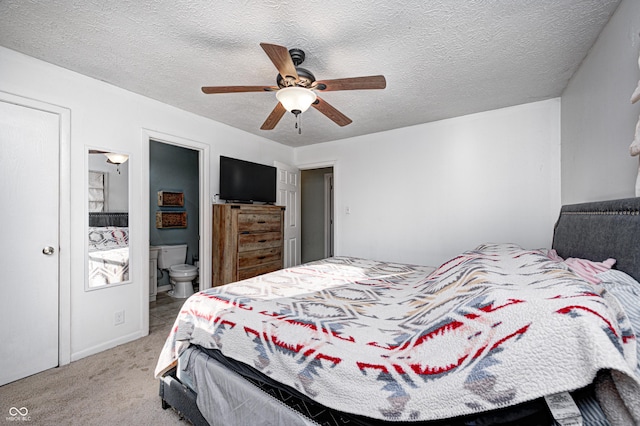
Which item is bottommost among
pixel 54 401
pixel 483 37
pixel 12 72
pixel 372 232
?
pixel 54 401

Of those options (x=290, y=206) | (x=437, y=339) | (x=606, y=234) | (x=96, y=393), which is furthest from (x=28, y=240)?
(x=606, y=234)

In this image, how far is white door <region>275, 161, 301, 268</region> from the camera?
432 centimetres

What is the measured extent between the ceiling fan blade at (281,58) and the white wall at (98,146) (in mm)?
1889

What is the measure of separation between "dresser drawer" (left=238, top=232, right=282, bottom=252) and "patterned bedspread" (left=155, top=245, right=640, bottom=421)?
1.75 meters

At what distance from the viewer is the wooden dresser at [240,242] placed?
10.8 feet

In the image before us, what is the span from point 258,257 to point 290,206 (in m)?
1.22

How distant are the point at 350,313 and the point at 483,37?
6.53 feet

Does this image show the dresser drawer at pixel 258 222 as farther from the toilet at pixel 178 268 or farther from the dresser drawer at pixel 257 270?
the toilet at pixel 178 268

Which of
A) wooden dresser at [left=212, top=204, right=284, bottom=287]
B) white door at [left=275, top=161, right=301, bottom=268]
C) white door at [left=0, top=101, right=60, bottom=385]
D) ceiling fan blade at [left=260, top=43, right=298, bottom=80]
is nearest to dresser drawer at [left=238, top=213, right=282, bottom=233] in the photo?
wooden dresser at [left=212, top=204, right=284, bottom=287]

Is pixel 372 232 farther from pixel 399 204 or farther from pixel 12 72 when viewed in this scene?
pixel 12 72

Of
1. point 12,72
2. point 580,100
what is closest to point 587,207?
point 580,100

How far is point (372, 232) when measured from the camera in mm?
3891

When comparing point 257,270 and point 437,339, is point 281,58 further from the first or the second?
point 257,270

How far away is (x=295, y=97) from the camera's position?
1841 millimetres
